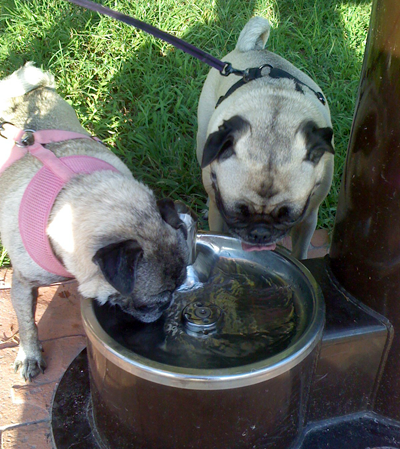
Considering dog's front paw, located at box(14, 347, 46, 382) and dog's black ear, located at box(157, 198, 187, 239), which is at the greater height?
dog's black ear, located at box(157, 198, 187, 239)

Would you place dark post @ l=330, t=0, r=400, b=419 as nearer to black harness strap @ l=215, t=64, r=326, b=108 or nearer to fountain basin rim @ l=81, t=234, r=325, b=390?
fountain basin rim @ l=81, t=234, r=325, b=390

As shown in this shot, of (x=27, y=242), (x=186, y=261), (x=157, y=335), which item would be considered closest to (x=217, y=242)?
(x=186, y=261)

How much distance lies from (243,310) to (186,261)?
36 centimetres

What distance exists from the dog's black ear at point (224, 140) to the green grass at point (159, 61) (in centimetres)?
146

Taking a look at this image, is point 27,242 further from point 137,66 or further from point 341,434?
point 137,66

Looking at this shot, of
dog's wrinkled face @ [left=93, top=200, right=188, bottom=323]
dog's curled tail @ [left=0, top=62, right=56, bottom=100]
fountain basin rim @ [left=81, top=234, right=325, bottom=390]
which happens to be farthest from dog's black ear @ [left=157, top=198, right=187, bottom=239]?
dog's curled tail @ [left=0, top=62, right=56, bottom=100]

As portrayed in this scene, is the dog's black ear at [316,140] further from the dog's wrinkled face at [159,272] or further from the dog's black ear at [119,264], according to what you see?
the dog's black ear at [119,264]

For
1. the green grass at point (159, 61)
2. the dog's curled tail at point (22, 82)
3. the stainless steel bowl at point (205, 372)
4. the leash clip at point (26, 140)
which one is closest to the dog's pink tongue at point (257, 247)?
the stainless steel bowl at point (205, 372)

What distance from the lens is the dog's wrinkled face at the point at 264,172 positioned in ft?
8.53

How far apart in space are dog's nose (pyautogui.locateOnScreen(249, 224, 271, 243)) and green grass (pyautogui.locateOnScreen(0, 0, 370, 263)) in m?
1.50

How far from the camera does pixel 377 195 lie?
205 centimetres

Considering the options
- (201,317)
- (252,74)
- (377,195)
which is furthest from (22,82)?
(377,195)

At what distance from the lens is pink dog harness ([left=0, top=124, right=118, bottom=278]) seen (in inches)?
89.2

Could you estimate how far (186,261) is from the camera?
2266mm
